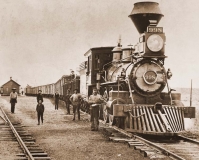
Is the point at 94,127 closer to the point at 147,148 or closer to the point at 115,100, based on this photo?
the point at 115,100

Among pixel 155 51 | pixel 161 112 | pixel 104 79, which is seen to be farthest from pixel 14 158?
pixel 104 79

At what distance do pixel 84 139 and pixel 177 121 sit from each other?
9.20 feet

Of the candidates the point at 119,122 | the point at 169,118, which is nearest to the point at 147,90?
the point at 169,118

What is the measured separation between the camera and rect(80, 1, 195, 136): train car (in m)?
10.8

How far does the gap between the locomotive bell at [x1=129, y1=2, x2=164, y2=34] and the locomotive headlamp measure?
0.87m

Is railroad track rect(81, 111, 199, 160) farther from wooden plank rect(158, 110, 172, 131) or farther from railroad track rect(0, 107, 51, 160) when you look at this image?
railroad track rect(0, 107, 51, 160)

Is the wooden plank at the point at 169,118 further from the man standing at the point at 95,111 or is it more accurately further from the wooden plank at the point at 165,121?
the man standing at the point at 95,111

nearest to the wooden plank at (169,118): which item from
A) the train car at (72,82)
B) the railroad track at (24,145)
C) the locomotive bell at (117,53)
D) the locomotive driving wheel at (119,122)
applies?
the locomotive driving wheel at (119,122)

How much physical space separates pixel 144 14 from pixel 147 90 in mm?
2437

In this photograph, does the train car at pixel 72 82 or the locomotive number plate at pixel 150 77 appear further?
the train car at pixel 72 82

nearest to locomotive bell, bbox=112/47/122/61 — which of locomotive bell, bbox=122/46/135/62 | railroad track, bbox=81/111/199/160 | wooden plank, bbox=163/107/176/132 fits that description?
locomotive bell, bbox=122/46/135/62

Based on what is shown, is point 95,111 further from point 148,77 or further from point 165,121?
point 165,121

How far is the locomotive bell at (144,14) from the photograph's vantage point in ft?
39.6

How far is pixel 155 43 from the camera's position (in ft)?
37.3
